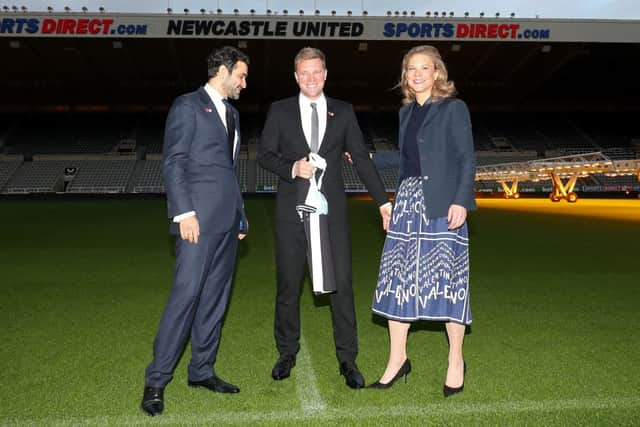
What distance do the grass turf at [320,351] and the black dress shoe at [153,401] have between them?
0.17 feet

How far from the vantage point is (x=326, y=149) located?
3.33m

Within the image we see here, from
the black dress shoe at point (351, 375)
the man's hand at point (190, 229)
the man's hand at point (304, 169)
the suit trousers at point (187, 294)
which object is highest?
the man's hand at point (304, 169)

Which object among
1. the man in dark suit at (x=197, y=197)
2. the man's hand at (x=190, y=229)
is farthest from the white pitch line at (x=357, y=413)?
the man's hand at (x=190, y=229)

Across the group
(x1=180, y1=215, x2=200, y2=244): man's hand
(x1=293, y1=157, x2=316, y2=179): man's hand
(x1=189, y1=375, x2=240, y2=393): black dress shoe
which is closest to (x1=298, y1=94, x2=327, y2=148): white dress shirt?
(x1=293, y1=157, x2=316, y2=179): man's hand

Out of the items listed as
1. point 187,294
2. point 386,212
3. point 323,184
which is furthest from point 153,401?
point 386,212

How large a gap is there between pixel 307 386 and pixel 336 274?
0.68 metres

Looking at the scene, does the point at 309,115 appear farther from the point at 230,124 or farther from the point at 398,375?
the point at 398,375

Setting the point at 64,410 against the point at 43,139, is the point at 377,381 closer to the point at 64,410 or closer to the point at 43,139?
the point at 64,410

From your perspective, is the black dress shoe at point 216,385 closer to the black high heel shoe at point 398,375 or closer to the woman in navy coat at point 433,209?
the black high heel shoe at point 398,375

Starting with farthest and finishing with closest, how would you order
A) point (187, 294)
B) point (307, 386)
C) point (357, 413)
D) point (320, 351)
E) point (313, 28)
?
1. point (313, 28)
2. point (320, 351)
3. point (307, 386)
4. point (187, 294)
5. point (357, 413)

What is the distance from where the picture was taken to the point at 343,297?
3.39 m

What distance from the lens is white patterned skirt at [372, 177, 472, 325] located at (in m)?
2.97

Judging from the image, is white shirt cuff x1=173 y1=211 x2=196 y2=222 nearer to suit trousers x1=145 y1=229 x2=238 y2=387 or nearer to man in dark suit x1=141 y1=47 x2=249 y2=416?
man in dark suit x1=141 y1=47 x2=249 y2=416

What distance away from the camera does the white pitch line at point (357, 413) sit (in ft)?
8.89
